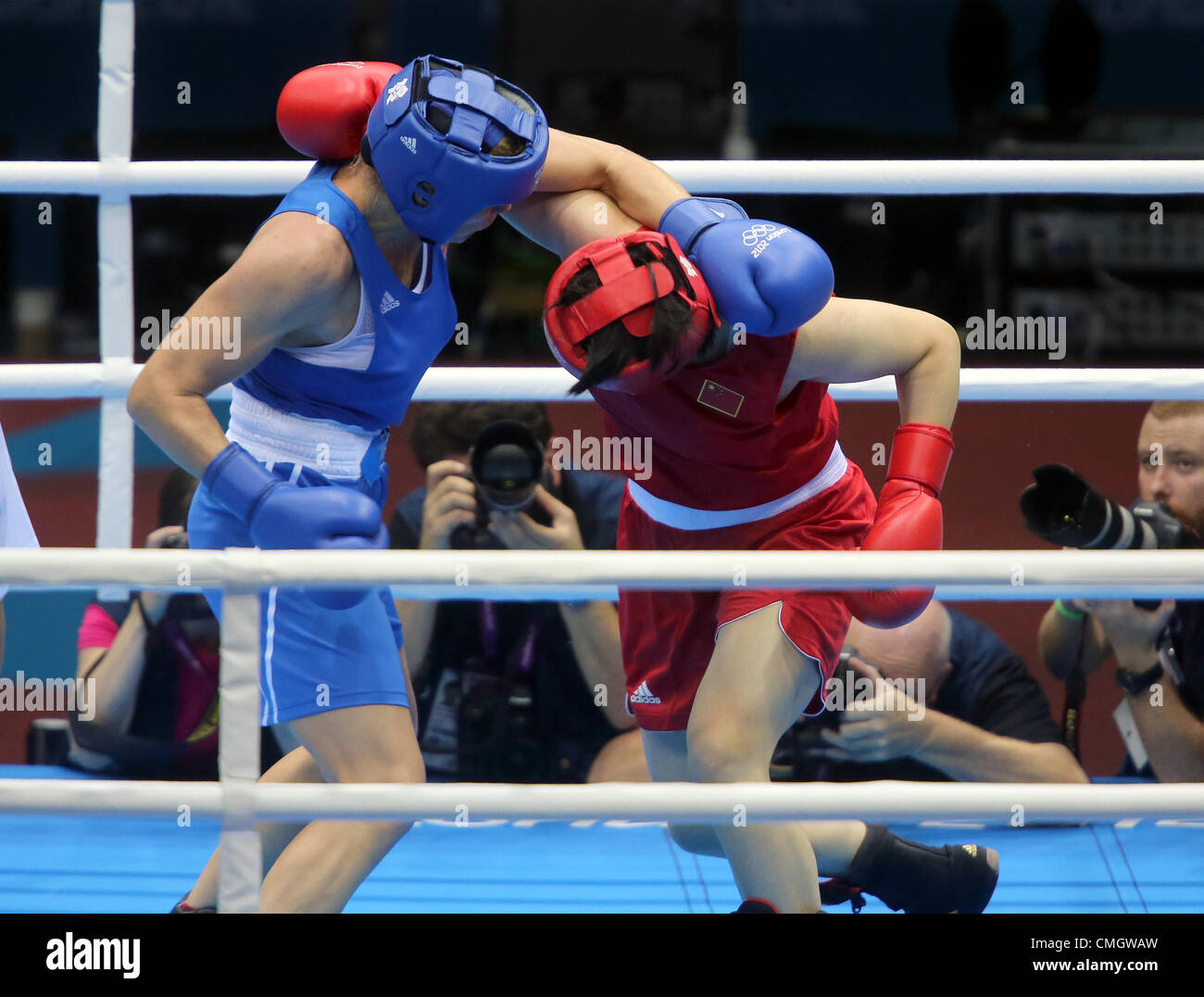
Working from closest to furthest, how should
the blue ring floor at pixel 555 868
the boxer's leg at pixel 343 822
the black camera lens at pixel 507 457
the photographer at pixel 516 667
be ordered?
the boxer's leg at pixel 343 822, the blue ring floor at pixel 555 868, the black camera lens at pixel 507 457, the photographer at pixel 516 667

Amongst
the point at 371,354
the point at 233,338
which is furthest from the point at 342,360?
the point at 233,338

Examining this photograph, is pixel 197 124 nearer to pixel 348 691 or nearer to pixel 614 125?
pixel 614 125

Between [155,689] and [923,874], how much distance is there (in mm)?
1352

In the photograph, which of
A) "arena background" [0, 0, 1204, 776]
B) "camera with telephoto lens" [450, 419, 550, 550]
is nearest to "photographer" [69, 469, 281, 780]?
"camera with telephoto lens" [450, 419, 550, 550]

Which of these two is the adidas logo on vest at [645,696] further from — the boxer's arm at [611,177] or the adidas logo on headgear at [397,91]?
the adidas logo on headgear at [397,91]

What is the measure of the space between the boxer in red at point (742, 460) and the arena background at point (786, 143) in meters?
2.02

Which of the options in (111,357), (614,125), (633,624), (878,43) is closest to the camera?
(633,624)

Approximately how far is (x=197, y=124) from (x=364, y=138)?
11.5 feet

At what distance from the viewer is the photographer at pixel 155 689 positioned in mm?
2305

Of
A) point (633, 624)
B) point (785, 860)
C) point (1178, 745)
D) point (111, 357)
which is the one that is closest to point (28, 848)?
point (111, 357)

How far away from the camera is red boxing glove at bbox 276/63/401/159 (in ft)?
4.92

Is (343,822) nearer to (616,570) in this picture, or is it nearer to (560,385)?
(616,570)

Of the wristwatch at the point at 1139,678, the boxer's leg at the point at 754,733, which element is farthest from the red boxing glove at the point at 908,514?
the wristwatch at the point at 1139,678

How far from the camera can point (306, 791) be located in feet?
3.95
